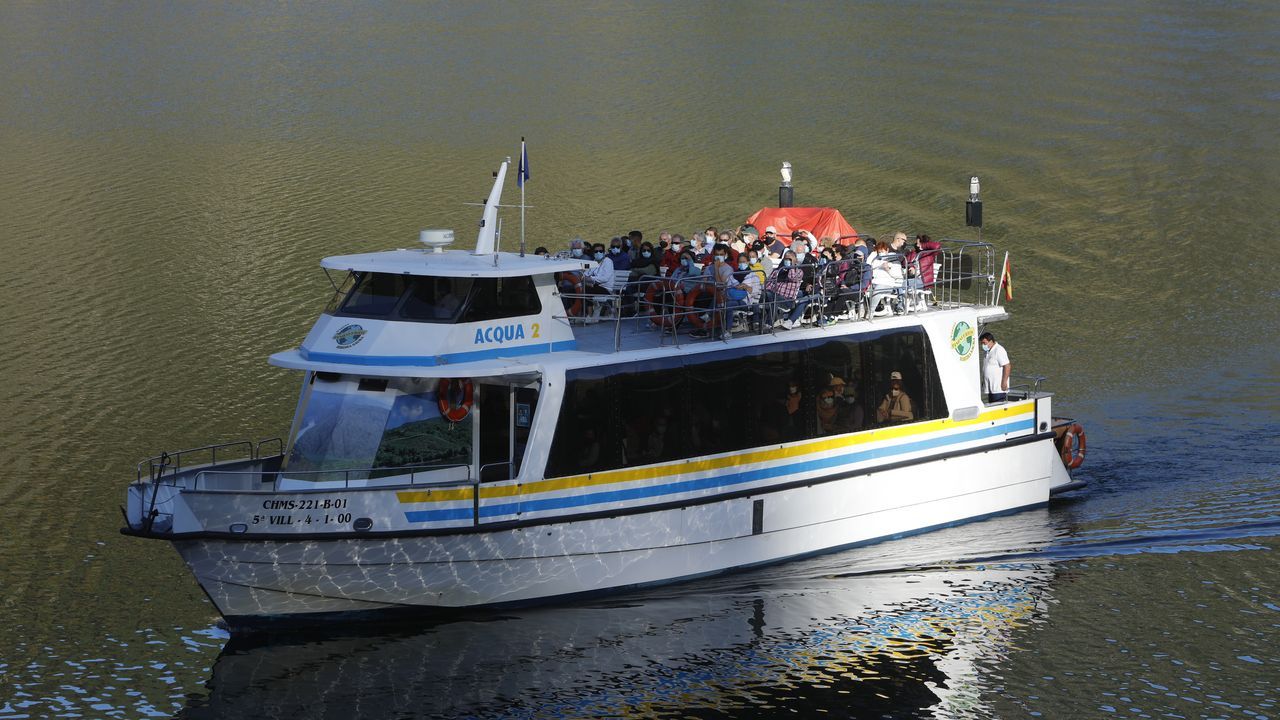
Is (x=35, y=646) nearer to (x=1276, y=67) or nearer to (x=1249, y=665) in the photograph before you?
(x=1249, y=665)

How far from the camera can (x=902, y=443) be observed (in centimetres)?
2152

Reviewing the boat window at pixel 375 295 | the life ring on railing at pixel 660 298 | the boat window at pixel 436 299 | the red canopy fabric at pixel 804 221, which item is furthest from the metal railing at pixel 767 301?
the red canopy fabric at pixel 804 221

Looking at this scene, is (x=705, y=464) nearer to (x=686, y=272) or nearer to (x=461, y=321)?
(x=686, y=272)

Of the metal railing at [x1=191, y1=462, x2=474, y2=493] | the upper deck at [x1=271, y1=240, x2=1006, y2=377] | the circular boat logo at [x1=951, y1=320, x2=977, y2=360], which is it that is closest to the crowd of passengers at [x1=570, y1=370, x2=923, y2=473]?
the upper deck at [x1=271, y1=240, x2=1006, y2=377]

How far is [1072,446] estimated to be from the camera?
23.9m

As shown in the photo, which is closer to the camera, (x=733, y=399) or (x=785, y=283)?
(x=733, y=399)

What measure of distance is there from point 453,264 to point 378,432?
2257 mm

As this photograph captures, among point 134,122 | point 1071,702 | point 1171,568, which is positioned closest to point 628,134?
point 134,122

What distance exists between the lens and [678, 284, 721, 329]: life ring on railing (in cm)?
1988

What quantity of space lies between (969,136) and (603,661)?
3841 centimetres

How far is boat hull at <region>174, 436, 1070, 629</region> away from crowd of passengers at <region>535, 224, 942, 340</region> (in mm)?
2403

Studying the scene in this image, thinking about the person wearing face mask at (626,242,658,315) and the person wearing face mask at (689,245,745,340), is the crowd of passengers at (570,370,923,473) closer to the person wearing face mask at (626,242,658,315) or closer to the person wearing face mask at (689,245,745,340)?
the person wearing face mask at (689,245,745,340)

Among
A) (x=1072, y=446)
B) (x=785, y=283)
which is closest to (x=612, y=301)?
(x=785, y=283)

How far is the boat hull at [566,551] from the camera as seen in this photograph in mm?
17672
